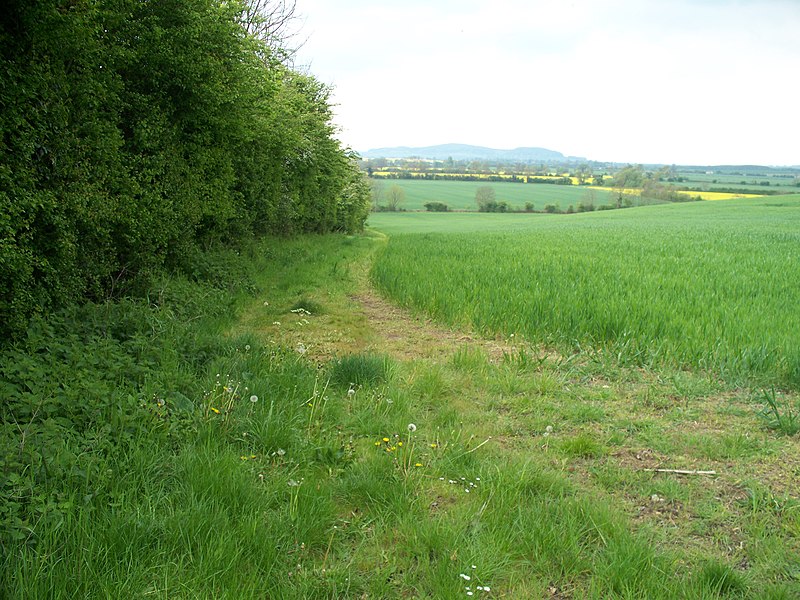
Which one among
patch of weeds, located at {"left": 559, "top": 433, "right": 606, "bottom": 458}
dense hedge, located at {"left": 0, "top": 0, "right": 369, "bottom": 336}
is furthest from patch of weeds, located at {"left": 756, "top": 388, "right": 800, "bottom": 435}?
dense hedge, located at {"left": 0, "top": 0, "right": 369, "bottom": 336}

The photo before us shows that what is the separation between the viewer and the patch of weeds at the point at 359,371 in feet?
18.1

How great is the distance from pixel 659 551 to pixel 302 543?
1946 mm

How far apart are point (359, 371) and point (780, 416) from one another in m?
3.77

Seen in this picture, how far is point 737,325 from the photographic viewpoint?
22.3 feet

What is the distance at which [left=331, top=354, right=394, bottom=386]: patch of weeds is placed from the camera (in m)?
5.53

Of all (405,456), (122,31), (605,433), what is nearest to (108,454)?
(405,456)

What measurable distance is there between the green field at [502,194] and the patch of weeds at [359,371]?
79.4 metres

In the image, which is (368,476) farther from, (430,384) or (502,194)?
(502,194)

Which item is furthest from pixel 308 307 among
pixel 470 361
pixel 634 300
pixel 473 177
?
pixel 473 177

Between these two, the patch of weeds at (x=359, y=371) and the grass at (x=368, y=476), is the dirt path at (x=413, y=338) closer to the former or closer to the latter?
the grass at (x=368, y=476)

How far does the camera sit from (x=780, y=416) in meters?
4.83

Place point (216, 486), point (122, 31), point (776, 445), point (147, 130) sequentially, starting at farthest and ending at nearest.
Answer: point (147, 130) < point (122, 31) < point (776, 445) < point (216, 486)

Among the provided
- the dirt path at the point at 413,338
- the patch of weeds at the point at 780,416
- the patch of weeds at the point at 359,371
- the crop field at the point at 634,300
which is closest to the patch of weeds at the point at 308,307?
the dirt path at the point at 413,338

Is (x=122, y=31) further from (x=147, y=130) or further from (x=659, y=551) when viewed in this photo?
(x=659, y=551)
